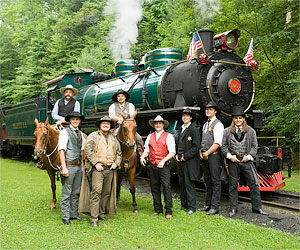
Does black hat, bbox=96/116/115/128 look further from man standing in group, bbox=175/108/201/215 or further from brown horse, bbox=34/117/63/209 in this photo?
man standing in group, bbox=175/108/201/215

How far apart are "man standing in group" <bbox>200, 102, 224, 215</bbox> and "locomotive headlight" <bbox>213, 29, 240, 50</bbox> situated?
2182mm

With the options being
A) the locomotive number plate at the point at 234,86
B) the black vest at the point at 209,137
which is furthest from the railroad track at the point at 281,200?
the locomotive number plate at the point at 234,86

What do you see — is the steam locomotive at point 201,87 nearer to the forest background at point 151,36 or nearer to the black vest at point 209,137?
the black vest at point 209,137

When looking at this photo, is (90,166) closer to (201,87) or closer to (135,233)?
(135,233)

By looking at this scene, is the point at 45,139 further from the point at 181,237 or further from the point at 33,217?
the point at 181,237

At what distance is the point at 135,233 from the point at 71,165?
5.15 feet

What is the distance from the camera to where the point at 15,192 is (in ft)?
26.1

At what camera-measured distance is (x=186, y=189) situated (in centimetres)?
608

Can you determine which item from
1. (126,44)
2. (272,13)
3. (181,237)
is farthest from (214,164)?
(126,44)

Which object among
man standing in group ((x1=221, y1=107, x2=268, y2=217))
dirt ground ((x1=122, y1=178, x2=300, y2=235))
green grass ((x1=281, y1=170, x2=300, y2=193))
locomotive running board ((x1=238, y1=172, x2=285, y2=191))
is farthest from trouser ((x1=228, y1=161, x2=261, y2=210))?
green grass ((x1=281, y1=170, x2=300, y2=193))

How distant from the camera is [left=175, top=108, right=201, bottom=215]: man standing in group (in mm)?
5957

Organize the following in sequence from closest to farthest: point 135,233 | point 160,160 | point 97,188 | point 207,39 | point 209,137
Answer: point 135,233 → point 97,188 → point 160,160 → point 209,137 → point 207,39

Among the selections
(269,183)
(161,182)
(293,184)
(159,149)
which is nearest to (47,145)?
(159,149)

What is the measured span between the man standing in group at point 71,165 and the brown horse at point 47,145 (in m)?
0.46
